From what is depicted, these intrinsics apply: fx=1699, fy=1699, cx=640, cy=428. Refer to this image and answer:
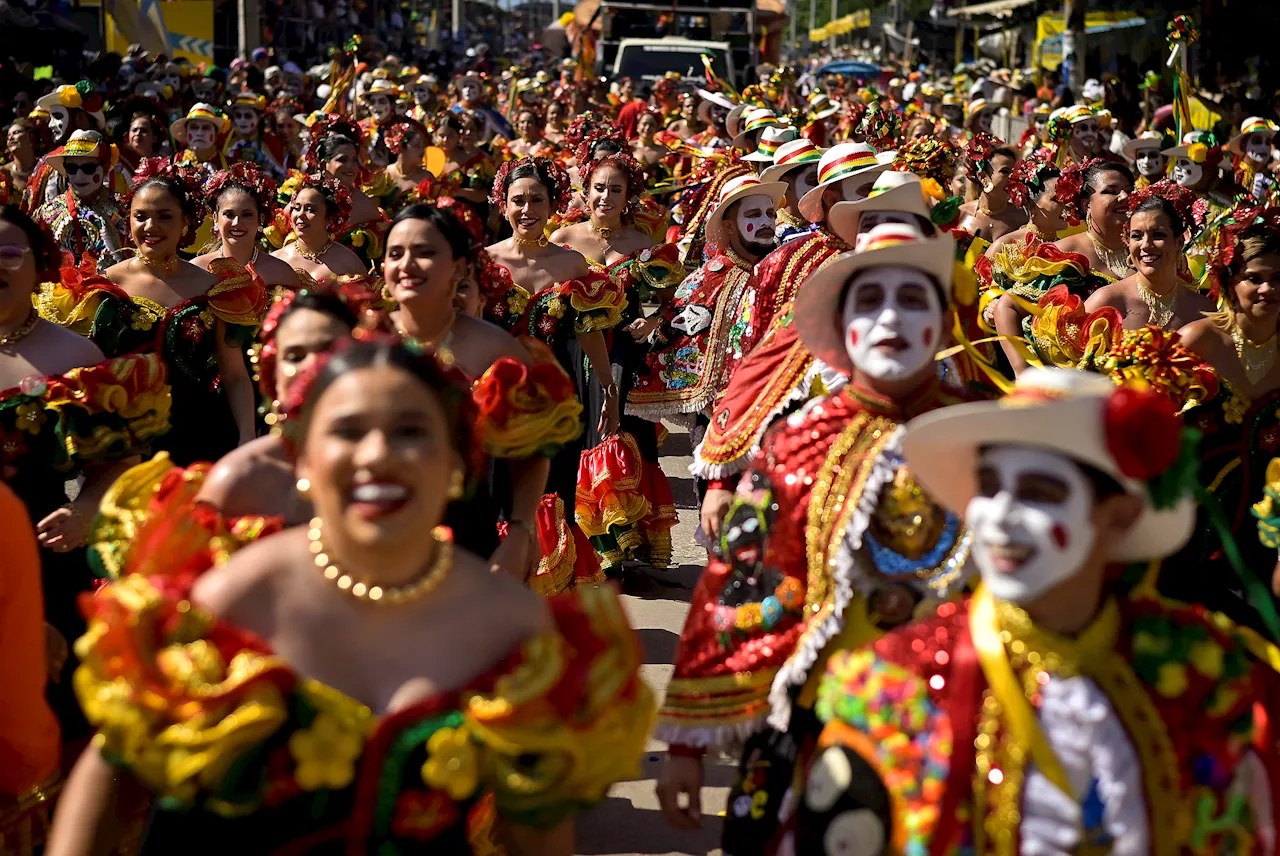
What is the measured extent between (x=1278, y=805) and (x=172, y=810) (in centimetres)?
189

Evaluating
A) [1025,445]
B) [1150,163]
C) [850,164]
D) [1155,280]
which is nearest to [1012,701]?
[1025,445]

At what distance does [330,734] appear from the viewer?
2816 millimetres

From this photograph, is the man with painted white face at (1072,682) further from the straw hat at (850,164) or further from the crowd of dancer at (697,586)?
the straw hat at (850,164)

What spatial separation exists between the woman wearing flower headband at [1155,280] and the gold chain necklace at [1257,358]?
4.18ft

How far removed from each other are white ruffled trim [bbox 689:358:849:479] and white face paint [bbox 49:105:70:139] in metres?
8.89

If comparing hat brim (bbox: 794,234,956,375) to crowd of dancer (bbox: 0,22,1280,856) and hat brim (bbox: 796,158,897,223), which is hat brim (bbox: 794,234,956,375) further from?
hat brim (bbox: 796,158,897,223)

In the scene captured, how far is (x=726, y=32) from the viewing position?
29.4 meters

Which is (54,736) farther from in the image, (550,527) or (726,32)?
(726,32)

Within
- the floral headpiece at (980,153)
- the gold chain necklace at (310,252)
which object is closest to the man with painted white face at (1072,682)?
the gold chain necklace at (310,252)

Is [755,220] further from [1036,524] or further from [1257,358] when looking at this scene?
[1036,524]

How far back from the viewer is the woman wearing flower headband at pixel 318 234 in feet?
27.9

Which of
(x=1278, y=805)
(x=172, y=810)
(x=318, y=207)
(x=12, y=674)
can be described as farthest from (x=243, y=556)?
(x=318, y=207)

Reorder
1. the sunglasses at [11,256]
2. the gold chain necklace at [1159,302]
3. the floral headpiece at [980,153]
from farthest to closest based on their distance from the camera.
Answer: the floral headpiece at [980,153]
the gold chain necklace at [1159,302]
the sunglasses at [11,256]

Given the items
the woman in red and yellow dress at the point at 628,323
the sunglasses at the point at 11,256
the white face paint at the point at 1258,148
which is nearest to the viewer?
the sunglasses at the point at 11,256
